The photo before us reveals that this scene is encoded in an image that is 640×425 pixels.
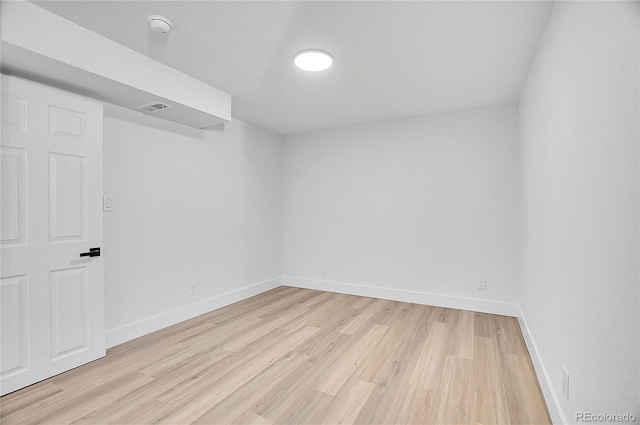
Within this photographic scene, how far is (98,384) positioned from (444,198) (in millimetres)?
3899

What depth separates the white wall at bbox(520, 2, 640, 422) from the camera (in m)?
0.90

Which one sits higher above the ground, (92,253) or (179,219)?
(179,219)

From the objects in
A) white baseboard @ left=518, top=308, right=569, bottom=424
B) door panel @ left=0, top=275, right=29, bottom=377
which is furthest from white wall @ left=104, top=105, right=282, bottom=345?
white baseboard @ left=518, top=308, right=569, bottom=424

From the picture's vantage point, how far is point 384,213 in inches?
165

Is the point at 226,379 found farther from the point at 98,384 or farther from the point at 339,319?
the point at 339,319

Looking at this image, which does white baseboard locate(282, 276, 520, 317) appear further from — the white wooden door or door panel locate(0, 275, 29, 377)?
door panel locate(0, 275, 29, 377)

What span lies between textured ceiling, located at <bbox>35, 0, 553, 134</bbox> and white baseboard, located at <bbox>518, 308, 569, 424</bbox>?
2322mm

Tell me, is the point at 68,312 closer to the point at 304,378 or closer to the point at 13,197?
the point at 13,197

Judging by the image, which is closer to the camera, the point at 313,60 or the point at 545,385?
the point at 545,385

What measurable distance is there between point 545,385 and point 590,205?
1373 millimetres

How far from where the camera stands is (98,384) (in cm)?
210

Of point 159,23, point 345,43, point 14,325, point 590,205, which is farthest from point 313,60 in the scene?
point 14,325

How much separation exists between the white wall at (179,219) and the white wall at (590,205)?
337 centimetres

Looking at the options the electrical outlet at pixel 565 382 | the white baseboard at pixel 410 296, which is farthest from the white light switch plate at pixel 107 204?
the electrical outlet at pixel 565 382
